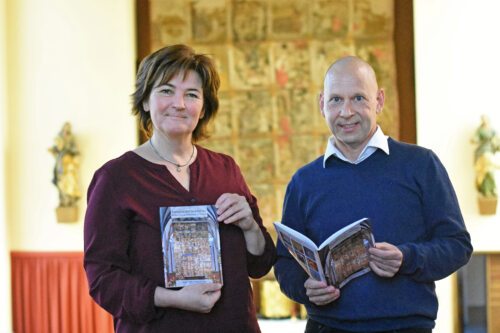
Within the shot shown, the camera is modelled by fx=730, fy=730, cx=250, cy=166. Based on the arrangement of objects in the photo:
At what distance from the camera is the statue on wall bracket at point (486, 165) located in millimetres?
6129

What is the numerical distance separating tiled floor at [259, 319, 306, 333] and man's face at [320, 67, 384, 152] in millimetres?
4224

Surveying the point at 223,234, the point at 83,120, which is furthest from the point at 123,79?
the point at 223,234

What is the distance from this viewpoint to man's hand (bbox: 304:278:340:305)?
2334mm

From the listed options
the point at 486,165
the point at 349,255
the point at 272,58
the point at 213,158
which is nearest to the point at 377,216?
the point at 349,255

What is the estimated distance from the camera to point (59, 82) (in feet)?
22.6

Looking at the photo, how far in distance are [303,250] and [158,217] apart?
18.4 inches

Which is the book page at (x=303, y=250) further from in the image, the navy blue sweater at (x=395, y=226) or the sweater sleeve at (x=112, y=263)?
the sweater sleeve at (x=112, y=263)

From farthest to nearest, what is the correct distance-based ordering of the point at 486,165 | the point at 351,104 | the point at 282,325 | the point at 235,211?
1. the point at 282,325
2. the point at 486,165
3. the point at 351,104
4. the point at 235,211

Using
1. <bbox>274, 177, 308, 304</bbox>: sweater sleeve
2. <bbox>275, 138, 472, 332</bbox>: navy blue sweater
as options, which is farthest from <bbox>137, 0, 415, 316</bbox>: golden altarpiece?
<bbox>275, 138, 472, 332</bbox>: navy blue sweater

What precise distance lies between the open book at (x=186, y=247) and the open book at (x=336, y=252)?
255 mm

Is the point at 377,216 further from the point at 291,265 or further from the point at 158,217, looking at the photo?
the point at 158,217

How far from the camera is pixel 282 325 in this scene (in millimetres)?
6480

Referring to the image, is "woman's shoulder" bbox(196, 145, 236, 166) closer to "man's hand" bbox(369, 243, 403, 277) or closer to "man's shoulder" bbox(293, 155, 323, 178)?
"man's shoulder" bbox(293, 155, 323, 178)

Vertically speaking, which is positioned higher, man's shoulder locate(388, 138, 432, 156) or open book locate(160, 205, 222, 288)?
man's shoulder locate(388, 138, 432, 156)
